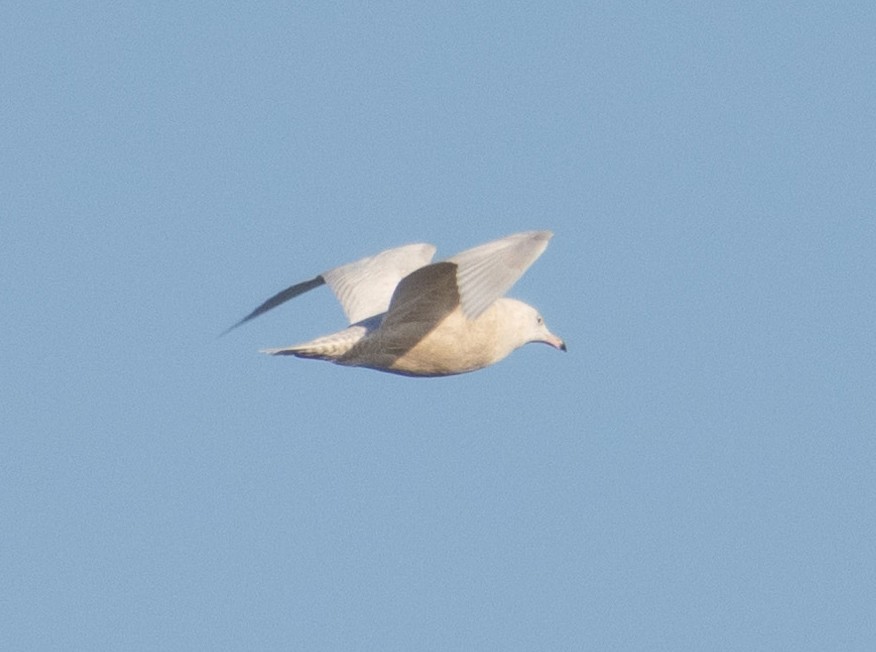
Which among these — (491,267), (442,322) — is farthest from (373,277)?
(491,267)

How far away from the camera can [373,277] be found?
667 inches

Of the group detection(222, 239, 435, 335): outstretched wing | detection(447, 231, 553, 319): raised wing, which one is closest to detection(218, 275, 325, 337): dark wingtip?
detection(222, 239, 435, 335): outstretched wing

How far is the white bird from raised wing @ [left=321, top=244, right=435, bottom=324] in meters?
0.02

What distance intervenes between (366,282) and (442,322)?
1.73m

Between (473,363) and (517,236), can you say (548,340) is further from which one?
(517,236)

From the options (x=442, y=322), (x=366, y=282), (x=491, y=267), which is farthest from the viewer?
(x=366, y=282)

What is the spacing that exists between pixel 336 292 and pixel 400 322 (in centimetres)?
172

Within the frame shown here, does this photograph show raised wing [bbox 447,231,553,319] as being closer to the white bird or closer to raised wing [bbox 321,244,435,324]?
the white bird

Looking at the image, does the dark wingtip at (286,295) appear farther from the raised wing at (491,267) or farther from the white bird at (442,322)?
the raised wing at (491,267)

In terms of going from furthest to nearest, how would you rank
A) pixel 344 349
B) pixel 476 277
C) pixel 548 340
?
1. pixel 548 340
2. pixel 344 349
3. pixel 476 277

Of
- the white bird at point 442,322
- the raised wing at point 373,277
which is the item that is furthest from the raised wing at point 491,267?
the raised wing at point 373,277

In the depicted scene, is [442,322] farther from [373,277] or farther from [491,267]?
[373,277]

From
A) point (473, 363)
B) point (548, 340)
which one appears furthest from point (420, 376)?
point (548, 340)

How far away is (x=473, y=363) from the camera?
15.7m
